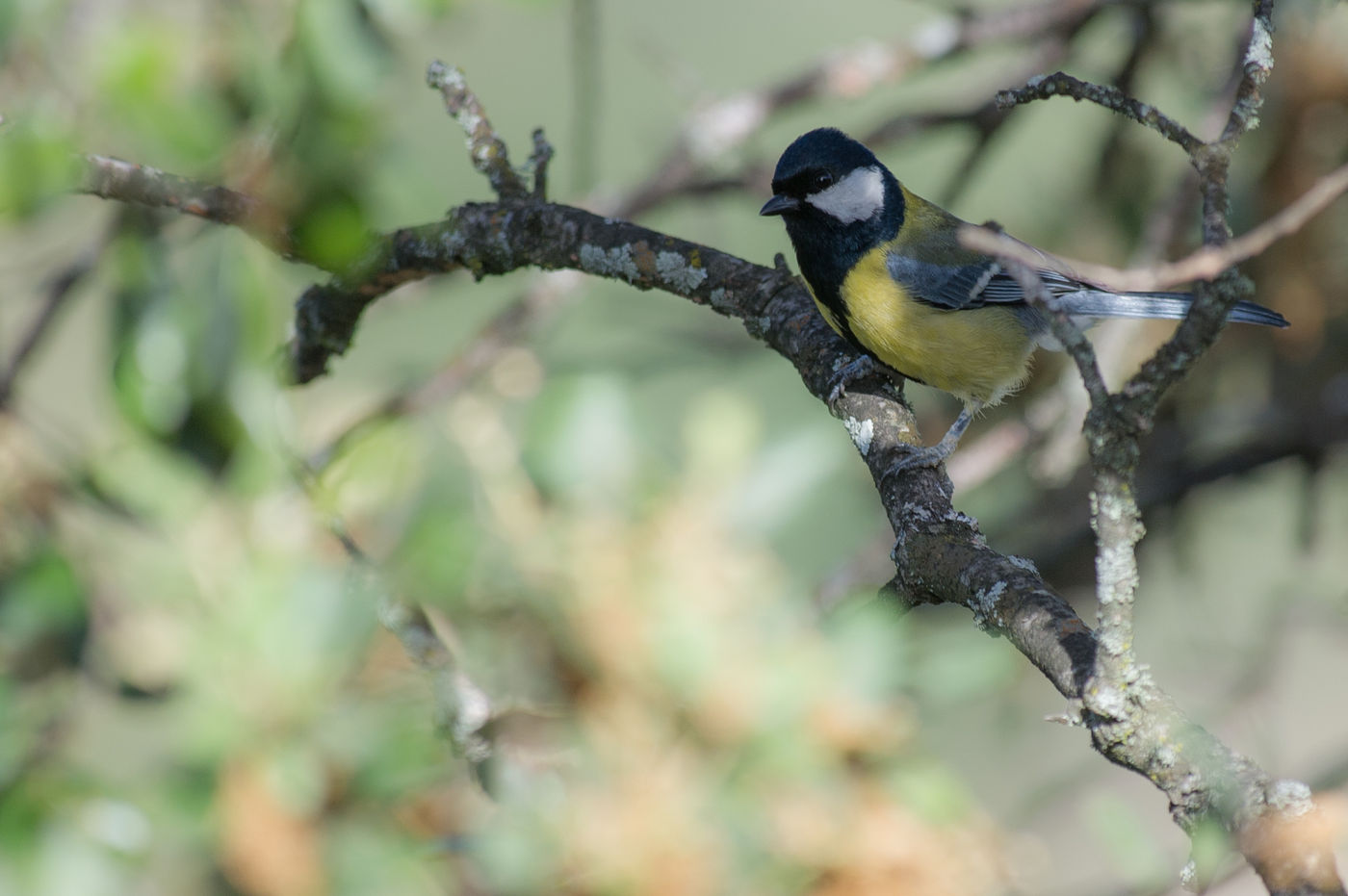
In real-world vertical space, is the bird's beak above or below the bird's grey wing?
above

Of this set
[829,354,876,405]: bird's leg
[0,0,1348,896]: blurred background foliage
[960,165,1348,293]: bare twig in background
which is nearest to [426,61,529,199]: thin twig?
[0,0,1348,896]: blurred background foliage

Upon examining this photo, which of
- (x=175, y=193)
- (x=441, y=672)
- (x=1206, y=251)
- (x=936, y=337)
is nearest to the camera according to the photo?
(x=1206, y=251)

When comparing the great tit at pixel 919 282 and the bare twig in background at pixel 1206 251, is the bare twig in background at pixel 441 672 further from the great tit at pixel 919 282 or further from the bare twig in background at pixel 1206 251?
the bare twig in background at pixel 1206 251

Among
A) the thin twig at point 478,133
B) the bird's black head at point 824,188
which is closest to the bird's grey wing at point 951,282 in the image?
the bird's black head at point 824,188

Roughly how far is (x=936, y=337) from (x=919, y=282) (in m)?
0.11

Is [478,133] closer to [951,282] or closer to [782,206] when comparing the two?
[782,206]

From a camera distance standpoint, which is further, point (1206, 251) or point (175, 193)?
point (175, 193)

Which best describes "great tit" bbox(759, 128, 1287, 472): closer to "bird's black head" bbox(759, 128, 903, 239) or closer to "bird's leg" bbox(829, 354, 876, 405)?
"bird's black head" bbox(759, 128, 903, 239)

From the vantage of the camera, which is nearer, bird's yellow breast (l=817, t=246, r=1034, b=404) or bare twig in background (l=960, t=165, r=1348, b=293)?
bare twig in background (l=960, t=165, r=1348, b=293)

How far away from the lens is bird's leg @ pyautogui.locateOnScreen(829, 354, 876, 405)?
1422mm

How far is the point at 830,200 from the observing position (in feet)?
6.06

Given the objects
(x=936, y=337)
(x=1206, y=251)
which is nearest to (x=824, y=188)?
(x=936, y=337)

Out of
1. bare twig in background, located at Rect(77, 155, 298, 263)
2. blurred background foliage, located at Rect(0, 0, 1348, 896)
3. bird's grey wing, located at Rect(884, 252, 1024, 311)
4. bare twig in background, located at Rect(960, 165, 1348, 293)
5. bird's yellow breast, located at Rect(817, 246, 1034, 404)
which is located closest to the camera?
bare twig in background, located at Rect(960, 165, 1348, 293)

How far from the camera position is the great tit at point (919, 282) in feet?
5.62
